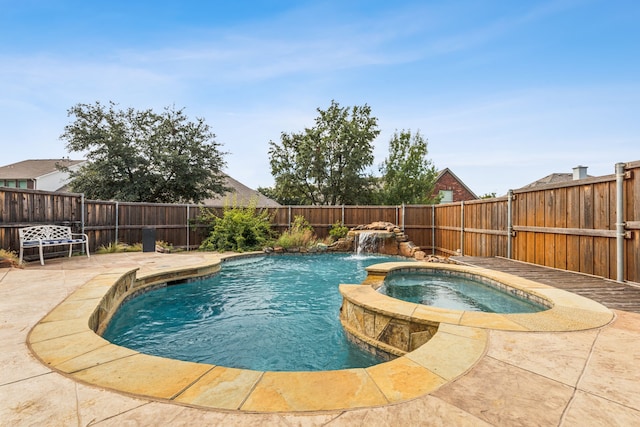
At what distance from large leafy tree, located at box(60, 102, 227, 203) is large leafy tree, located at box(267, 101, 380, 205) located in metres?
4.98

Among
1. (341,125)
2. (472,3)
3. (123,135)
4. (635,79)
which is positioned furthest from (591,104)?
(123,135)

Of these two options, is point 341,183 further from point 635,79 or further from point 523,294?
point 523,294

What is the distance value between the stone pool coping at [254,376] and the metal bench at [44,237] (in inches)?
206

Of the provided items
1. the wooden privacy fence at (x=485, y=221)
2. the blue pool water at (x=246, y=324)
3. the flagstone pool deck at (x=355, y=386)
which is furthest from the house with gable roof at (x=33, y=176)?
the flagstone pool deck at (x=355, y=386)

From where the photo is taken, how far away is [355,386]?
1.72 metres

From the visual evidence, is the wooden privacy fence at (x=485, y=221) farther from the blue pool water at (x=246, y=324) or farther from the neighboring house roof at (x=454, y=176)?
the neighboring house roof at (x=454, y=176)

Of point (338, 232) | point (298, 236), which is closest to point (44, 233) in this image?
point (298, 236)

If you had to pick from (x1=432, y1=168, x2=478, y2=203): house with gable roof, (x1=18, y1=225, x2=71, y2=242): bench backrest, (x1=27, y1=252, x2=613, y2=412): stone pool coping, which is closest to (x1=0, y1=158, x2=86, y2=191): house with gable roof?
(x1=18, y1=225, x2=71, y2=242): bench backrest

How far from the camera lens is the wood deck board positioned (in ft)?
11.5

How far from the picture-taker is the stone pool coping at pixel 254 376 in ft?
5.16

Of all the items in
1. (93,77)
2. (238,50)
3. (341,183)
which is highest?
(238,50)

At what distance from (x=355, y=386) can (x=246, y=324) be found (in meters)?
2.85

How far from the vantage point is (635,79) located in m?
7.86

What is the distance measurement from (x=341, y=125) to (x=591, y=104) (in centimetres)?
1317
